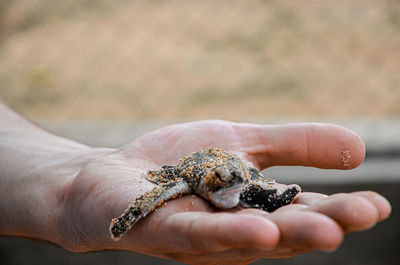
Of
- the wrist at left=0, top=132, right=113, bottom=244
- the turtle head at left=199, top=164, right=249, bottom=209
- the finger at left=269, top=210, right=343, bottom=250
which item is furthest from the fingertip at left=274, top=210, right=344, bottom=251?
the wrist at left=0, top=132, right=113, bottom=244

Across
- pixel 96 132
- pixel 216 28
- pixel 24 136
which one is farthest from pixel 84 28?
pixel 24 136

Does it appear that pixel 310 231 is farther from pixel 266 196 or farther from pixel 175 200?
pixel 175 200

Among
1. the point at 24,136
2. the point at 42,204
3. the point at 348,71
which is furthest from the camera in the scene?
the point at 348,71

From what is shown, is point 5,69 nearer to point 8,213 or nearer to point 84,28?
point 84,28

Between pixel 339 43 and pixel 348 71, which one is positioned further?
pixel 339 43

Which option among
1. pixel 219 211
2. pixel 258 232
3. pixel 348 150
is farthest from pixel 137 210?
pixel 348 150

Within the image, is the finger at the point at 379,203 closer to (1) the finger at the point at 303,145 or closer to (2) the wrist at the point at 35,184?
(1) the finger at the point at 303,145
